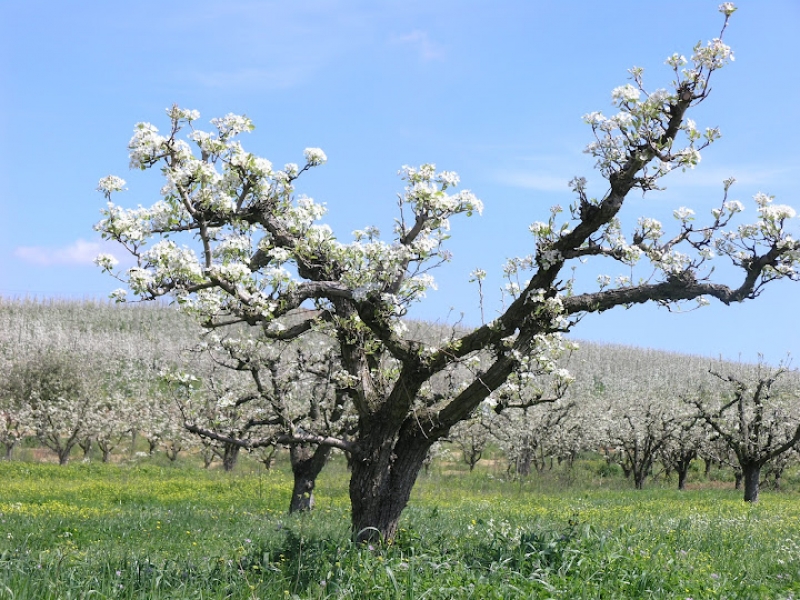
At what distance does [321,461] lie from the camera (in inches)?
661

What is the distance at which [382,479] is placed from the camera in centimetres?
1085

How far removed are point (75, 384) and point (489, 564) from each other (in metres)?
41.0

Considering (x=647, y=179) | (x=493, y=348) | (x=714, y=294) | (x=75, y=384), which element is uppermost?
(x=647, y=179)

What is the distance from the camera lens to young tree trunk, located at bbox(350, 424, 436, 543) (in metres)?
10.8

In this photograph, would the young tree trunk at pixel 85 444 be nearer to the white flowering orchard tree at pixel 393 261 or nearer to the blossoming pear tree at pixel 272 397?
the blossoming pear tree at pixel 272 397

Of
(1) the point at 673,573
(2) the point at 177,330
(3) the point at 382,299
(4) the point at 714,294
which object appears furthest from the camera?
(2) the point at 177,330

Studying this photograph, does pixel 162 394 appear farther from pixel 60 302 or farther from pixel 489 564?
pixel 60 302

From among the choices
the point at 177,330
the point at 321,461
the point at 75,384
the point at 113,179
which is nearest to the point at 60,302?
the point at 177,330

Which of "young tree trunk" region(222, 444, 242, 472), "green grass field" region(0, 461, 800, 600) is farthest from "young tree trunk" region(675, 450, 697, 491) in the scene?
"young tree trunk" region(222, 444, 242, 472)

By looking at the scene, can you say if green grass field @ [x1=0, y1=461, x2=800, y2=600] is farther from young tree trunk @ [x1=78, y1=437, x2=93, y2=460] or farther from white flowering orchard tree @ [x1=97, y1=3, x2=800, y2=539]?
young tree trunk @ [x1=78, y1=437, x2=93, y2=460]

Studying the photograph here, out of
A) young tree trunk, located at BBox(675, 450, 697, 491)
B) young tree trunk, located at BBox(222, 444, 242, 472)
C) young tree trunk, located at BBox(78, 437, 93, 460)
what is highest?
young tree trunk, located at BBox(675, 450, 697, 491)

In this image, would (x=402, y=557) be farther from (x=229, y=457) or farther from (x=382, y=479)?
(x=229, y=457)

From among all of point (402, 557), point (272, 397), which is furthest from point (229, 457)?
point (402, 557)

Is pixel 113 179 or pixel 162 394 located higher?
pixel 113 179
